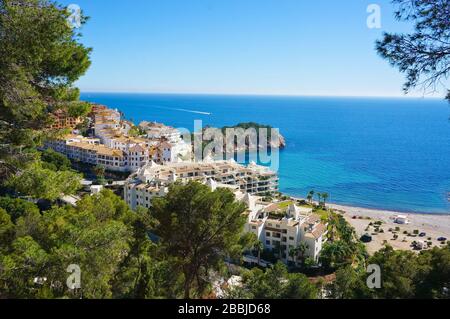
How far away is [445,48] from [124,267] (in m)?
8.95

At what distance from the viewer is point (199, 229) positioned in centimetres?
962

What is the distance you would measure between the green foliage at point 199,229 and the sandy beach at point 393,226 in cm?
2025

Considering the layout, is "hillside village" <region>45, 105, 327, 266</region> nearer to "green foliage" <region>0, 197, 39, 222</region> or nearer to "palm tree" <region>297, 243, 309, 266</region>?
"palm tree" <region>297, 243, 309, 266</region>

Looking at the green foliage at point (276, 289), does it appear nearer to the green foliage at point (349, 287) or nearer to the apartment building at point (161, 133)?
the green foliage at point (349, 287)

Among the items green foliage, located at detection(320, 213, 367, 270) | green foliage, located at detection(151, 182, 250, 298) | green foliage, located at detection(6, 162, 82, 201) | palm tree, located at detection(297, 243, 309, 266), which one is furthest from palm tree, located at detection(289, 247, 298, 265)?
green foliage, located at detection(6, 162, 82, 201)

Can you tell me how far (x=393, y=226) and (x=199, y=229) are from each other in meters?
29.3

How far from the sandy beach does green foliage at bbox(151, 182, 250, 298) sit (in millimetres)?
20247

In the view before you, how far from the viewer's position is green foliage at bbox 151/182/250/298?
966cm

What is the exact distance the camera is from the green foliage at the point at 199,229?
9.66 meters

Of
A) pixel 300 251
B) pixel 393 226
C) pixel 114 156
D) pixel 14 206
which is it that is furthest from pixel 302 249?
pixel 114 156

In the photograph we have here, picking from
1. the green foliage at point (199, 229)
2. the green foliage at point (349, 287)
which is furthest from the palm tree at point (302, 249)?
the green foliage at point (199, 229)

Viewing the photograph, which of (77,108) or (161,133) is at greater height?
(77,108)

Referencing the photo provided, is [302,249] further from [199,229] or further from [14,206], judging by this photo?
[14,206]

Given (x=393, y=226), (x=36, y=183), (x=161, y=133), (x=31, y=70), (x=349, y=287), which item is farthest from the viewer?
(x=161, y=133)
